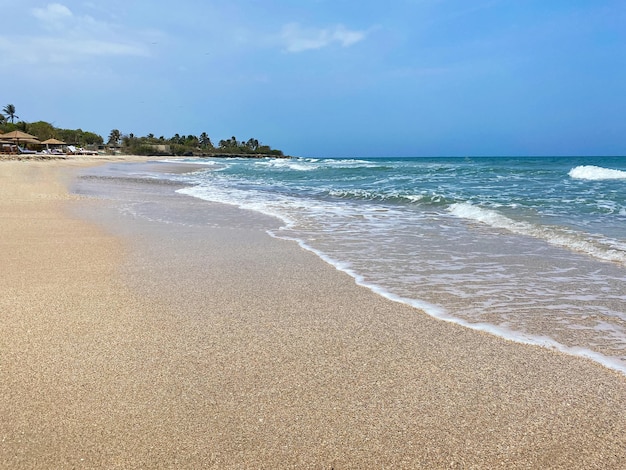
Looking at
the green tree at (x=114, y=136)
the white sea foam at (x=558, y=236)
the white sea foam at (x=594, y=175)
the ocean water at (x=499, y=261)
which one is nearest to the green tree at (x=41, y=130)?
the green tree at (x=114, y=136)

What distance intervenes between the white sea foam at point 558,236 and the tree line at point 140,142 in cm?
7003

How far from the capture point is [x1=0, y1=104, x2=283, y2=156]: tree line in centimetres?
7481

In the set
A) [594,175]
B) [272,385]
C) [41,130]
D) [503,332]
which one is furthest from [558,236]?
[41,130]

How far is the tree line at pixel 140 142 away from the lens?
245ft

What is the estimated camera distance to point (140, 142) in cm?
10500

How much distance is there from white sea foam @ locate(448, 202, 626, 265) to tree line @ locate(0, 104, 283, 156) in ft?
230

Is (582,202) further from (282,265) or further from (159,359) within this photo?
(159,359)

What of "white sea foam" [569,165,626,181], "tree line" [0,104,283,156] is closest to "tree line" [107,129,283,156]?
"tree line" [0,104,283,156]

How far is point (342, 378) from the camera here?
2.62m

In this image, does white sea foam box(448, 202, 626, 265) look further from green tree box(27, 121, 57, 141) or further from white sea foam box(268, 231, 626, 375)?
green tree box(27, 121, 57, 141)

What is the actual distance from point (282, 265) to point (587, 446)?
12.3 ft

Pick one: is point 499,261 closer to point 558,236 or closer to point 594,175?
point 558,236

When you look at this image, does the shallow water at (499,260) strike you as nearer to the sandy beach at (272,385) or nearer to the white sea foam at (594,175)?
the sandy beach at (272,385)

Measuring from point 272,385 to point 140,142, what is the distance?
111 m
